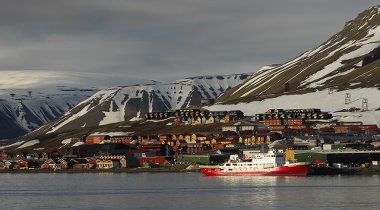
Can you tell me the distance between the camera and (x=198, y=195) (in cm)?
13338

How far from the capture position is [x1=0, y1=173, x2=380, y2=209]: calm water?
4618 inches

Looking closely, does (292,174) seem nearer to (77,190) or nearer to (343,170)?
(343,170)

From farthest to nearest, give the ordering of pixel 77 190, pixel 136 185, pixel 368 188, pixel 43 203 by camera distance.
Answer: pixel 136 185 < pixel 77 190 < pixel 368 188 < pixel 43 203

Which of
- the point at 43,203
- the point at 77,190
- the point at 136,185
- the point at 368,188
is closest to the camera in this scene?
the point at 43,203

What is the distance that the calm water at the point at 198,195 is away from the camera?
11730 cm

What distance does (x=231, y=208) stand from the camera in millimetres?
112688

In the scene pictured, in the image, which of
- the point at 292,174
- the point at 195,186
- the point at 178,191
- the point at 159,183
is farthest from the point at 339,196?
the point at 292,174

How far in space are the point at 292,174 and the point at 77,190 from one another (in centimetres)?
5515

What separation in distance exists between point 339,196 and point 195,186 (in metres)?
35.5

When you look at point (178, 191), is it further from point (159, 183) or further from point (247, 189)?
point (159, 183)

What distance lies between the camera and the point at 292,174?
19325cm

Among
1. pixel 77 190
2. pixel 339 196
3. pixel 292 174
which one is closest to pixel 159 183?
pixel 77 190

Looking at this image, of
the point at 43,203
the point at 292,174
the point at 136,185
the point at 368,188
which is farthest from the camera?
the point at 292,174

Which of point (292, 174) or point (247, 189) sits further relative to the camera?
point (292, 174)
